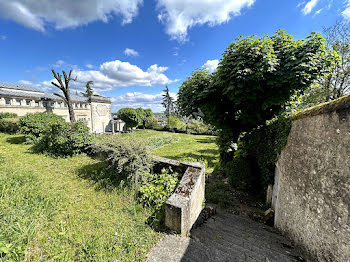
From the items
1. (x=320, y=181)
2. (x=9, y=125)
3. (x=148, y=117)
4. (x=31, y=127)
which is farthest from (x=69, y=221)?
(x=148, y=117)

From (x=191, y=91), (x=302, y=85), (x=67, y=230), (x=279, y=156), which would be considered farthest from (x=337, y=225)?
(x=191, y=91)

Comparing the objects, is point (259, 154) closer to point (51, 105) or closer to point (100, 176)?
point (100, 176)

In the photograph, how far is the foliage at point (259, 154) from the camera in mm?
4316

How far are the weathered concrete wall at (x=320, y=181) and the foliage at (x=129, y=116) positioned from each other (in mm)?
30168

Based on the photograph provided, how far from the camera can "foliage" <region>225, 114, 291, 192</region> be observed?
170 inches

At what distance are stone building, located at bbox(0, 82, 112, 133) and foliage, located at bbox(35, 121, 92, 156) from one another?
18.2 m

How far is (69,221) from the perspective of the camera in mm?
2943

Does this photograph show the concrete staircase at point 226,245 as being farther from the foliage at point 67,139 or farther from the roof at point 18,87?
the roof at point 18,87

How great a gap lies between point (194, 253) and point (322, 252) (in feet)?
7.97

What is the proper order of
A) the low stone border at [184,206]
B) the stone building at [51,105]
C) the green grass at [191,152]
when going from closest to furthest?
the low stone border at [184,206]
the green grass at [191,152]
the stone building at [51,105]

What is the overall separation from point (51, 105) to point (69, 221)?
26.9m

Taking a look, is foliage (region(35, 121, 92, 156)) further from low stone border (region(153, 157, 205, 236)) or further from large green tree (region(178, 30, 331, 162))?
large green tree (region(178, 30, 331, 162))

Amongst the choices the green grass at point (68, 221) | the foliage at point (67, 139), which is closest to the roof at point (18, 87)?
the foliage at point (67, 139)

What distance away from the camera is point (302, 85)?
167 inches
